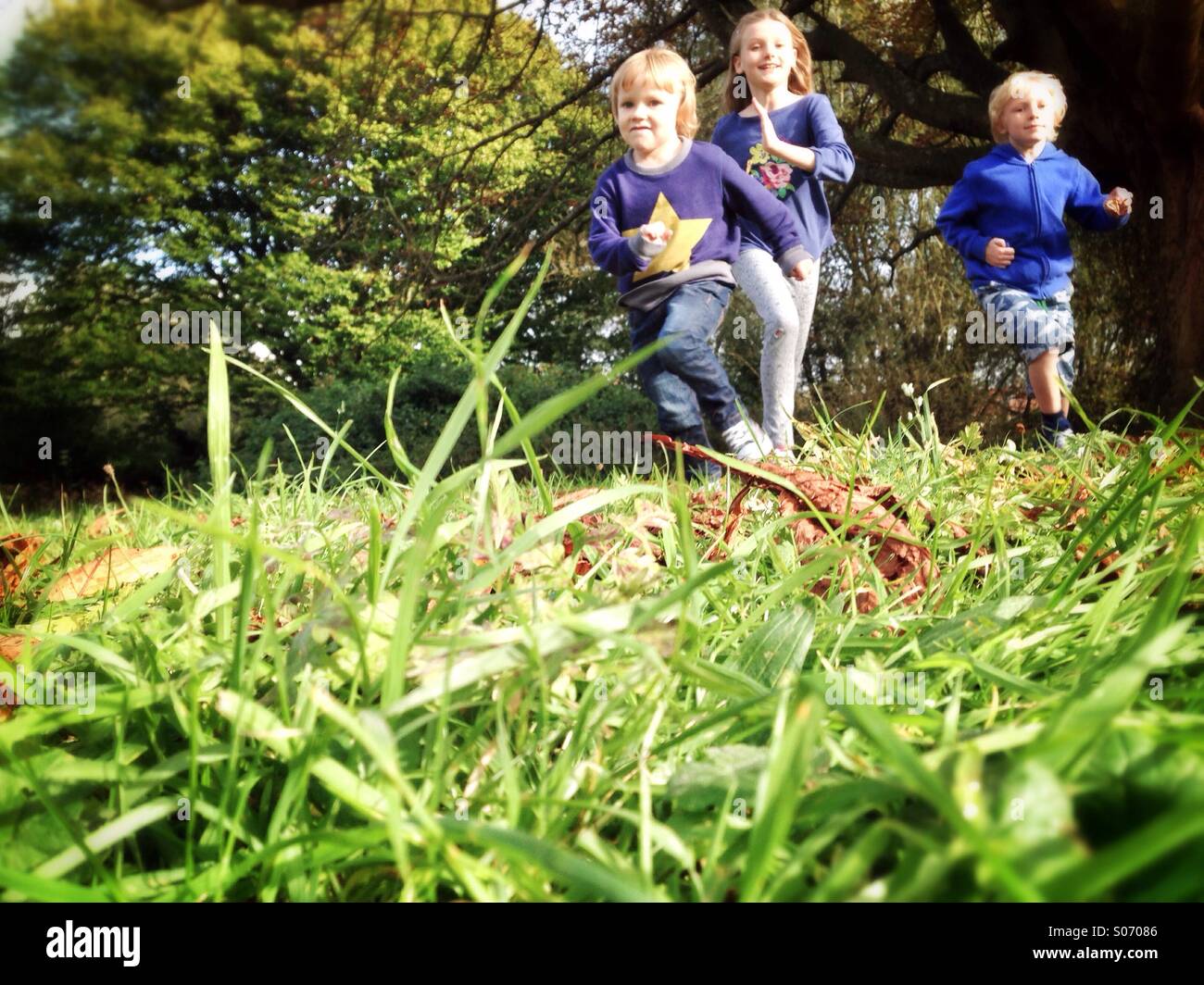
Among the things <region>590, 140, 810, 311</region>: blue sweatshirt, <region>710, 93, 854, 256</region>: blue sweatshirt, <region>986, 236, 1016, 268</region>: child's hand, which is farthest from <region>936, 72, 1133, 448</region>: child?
<region>590, 140, 810, 311</region>: blue sweatshirt

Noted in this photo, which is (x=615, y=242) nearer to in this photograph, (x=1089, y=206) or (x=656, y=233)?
(x=656, y=233)

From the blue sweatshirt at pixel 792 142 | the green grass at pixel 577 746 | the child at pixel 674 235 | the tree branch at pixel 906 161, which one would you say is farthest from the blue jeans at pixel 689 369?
the tree branch at pixel 906 161

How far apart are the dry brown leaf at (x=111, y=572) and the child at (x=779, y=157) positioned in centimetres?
339

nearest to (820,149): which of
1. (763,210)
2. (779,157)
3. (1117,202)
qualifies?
(779,157)

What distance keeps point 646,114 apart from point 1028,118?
8.04 feet

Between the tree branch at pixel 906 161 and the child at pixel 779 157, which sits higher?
the tree branch at pixel 906 161

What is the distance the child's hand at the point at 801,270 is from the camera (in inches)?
184

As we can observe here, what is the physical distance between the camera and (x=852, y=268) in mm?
9875

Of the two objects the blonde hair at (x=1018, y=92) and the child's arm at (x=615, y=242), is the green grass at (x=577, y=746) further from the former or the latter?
the blonde hair at (x=1018, y=92)

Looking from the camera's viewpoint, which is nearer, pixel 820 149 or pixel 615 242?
pixel 615 242

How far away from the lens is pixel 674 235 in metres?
4.23

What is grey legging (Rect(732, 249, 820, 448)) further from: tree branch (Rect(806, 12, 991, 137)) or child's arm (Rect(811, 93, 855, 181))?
tree branch (Rect(806, 12, 991, 137))
